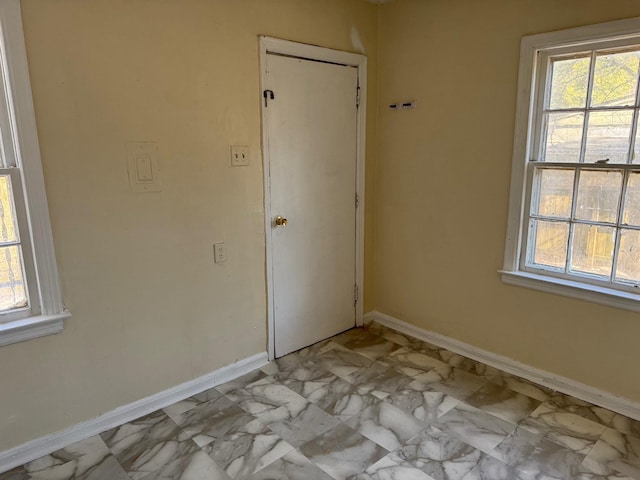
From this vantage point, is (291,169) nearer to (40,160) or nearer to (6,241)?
(40,160)

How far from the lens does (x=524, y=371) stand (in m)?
2.68

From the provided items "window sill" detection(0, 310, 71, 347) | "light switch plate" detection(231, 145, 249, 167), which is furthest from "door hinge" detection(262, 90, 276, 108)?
"window sill" detection(0, 310, 71, 347)

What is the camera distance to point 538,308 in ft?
8.46

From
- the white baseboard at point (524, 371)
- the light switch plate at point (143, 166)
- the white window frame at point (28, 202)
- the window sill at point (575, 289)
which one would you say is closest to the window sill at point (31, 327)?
the white window frame at point (28, 202)

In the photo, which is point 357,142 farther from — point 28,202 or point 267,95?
point 28,202

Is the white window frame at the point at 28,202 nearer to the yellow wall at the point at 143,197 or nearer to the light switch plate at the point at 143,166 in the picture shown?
the yellow wall at the point at 143,197

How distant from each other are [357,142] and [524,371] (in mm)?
1840

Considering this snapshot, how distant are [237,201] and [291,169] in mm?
444

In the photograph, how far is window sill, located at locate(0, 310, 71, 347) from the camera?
1874 mm

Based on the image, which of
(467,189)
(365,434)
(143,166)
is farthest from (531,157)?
(143,166)

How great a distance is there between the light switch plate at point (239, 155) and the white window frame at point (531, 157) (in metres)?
1.54

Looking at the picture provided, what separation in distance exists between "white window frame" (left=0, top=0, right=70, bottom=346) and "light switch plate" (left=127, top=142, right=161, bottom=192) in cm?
38

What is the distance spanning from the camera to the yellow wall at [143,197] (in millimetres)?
1925

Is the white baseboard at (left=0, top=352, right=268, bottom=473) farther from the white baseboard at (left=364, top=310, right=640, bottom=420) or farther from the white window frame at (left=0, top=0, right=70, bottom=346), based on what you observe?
the white baseboard at (left=364, top=310, right=640, bottom=420)
